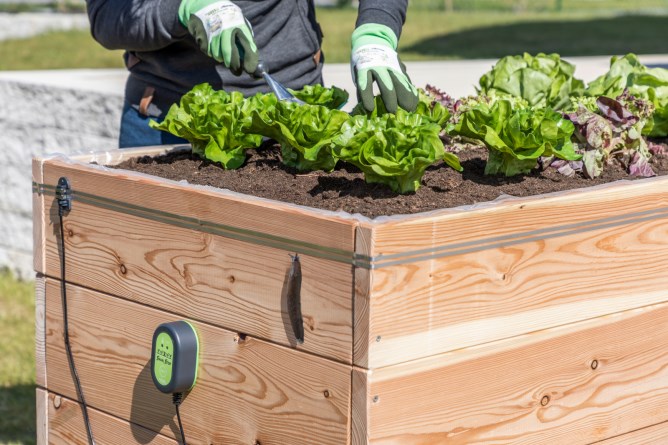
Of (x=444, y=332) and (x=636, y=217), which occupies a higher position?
(x=636, y=217)

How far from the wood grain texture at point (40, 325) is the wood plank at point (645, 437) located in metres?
1.22

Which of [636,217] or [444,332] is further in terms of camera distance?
[636,217]

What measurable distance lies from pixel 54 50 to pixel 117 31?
35.4 feet

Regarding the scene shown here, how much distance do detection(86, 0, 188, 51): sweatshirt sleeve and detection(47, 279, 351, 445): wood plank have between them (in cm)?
67

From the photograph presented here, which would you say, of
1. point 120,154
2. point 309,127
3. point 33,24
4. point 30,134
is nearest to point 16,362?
point 30,134

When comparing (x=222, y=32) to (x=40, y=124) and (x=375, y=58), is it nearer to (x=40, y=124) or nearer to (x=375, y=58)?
(x=375, y=58)

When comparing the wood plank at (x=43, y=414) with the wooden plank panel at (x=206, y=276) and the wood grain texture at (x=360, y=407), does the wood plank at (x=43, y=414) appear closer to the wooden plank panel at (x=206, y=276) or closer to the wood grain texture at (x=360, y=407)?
the wooden plank panel at (x=206, y=276)

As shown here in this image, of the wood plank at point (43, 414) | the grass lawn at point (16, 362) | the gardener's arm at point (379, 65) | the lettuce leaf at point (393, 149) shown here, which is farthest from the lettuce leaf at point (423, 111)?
the grass lawn at point (16, 362)

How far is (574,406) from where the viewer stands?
189cm

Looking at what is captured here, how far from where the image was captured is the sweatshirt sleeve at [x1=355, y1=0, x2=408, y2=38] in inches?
93.4

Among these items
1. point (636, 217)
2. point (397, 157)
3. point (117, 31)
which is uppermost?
point (117, 31)

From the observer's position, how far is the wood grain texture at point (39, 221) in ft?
7.14

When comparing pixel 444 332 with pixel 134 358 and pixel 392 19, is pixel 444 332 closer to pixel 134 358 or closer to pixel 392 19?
pixel 134 358

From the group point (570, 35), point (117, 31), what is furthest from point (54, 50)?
point (117, 31)
